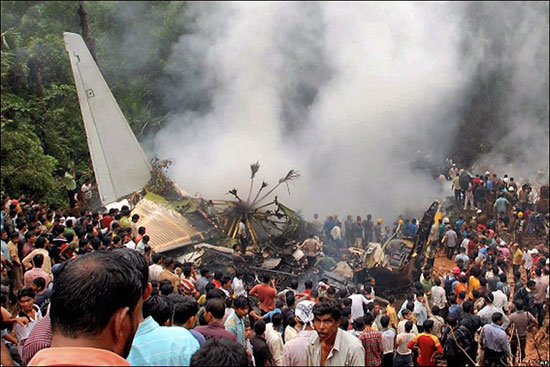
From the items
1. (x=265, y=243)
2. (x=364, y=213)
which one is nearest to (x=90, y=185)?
(x=265, y=243)

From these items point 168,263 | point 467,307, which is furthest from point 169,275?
point 467,307

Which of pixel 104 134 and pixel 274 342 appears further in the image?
pixel 104 134

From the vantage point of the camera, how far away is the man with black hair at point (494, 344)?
5805 mm

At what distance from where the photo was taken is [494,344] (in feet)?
19.1

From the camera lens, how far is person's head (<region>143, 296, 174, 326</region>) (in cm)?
385

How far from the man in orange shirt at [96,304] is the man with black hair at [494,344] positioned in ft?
15.3

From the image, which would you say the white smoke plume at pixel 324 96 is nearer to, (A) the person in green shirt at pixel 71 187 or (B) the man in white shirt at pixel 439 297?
(A) the person in green shirt at pixel 71 187

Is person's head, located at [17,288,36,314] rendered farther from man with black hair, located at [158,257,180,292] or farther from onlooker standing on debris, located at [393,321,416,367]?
onlooker standing on debris, located at [393,321,416,367]

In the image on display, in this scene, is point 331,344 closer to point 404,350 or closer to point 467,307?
point 404,350

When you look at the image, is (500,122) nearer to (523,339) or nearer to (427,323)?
(523,339)

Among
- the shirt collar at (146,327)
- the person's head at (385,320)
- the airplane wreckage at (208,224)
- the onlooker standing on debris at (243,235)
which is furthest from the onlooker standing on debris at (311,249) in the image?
the shirt collar at (146,327)

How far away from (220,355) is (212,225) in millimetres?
9058

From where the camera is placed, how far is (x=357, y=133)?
54.8 ft

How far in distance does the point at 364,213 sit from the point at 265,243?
16.3 feet
